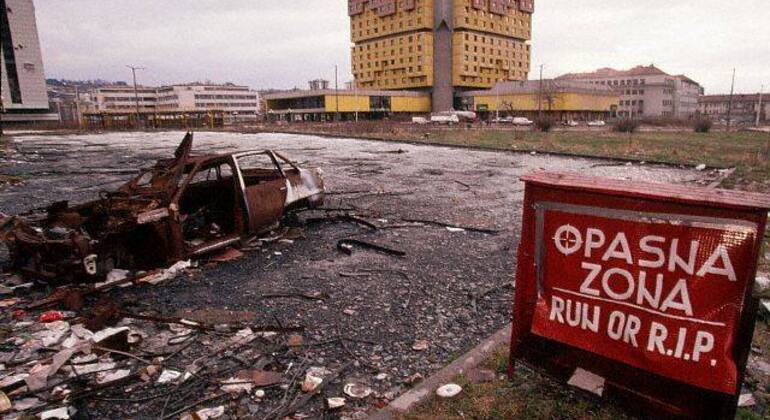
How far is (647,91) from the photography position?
102500 mm

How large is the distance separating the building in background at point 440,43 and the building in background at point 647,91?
26.2 m

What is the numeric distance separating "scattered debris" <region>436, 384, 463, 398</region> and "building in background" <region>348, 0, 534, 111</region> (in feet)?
286

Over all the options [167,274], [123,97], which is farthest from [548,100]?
[123,97]

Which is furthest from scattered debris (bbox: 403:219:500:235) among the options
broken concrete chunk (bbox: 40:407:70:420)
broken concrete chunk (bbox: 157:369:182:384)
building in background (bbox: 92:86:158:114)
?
building in background (bbox: 92:86:158:114)

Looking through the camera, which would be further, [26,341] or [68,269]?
[68,269]

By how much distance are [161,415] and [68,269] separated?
9.70 feet

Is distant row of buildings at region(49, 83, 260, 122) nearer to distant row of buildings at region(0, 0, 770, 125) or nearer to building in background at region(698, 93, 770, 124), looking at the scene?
distant row of buildings at region(0, 0, 770, 125)

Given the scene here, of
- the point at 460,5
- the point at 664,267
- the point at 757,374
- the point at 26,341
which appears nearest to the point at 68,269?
the point at 26,341

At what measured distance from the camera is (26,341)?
4.49 m

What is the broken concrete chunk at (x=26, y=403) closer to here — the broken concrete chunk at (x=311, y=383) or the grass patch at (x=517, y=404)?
the broken concrete chunk at (x=311, y=383)

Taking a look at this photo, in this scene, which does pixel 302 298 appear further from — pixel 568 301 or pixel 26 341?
pixel 568 301

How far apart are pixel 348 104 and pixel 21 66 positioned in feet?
167

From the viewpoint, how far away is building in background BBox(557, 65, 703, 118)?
332ft

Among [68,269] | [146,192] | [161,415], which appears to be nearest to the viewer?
[161,415]
